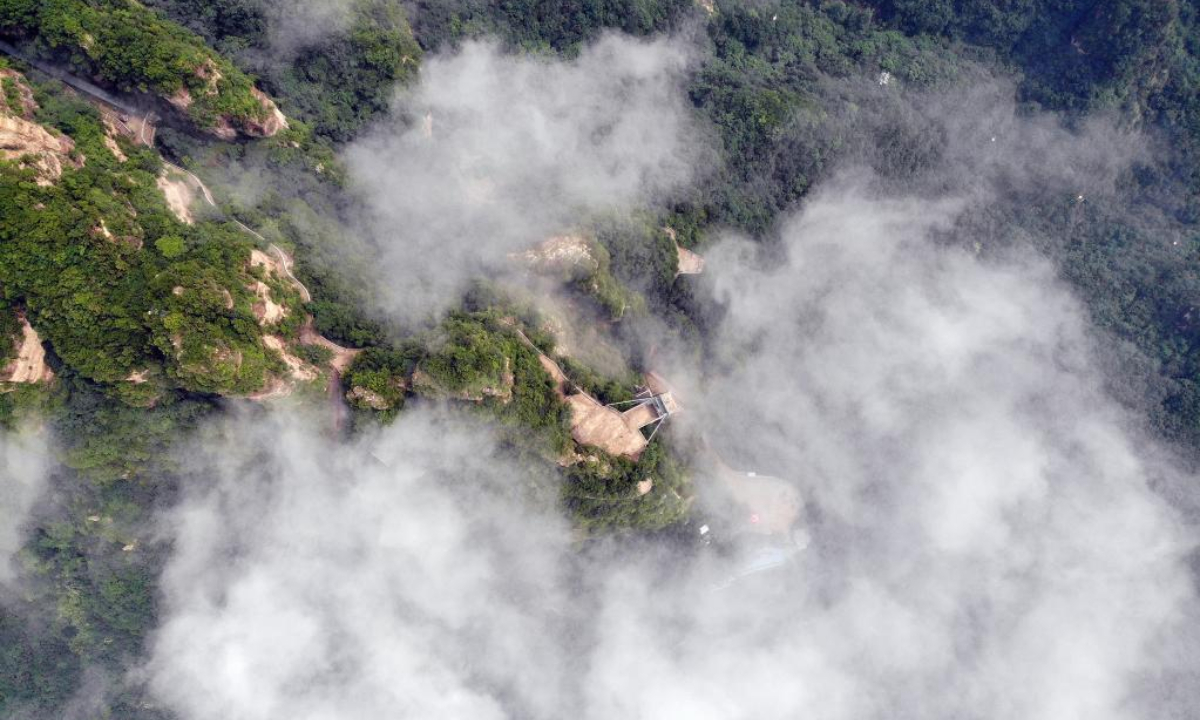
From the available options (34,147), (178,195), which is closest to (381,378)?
(178,195)

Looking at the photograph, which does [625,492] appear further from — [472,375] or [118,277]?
[118,277]

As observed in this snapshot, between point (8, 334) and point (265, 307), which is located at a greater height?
point (265, 307)

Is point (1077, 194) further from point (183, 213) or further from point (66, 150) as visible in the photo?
point (66, 150)

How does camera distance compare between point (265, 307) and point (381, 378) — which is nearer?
point (265, 307)

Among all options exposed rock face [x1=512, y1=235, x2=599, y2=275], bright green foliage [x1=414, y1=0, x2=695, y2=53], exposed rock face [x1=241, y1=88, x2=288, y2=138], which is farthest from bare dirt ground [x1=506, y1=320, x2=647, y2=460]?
bright green foliage [x1=414, y1=0, x2=695, y2=53]

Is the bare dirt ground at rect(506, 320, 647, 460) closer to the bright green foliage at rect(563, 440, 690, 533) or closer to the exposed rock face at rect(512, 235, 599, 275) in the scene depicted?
the bright green foliage at rect(563, 440, 690, 533)

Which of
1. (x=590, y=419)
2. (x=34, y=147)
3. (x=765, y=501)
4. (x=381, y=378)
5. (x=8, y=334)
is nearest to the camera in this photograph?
(x=8, y=334)
